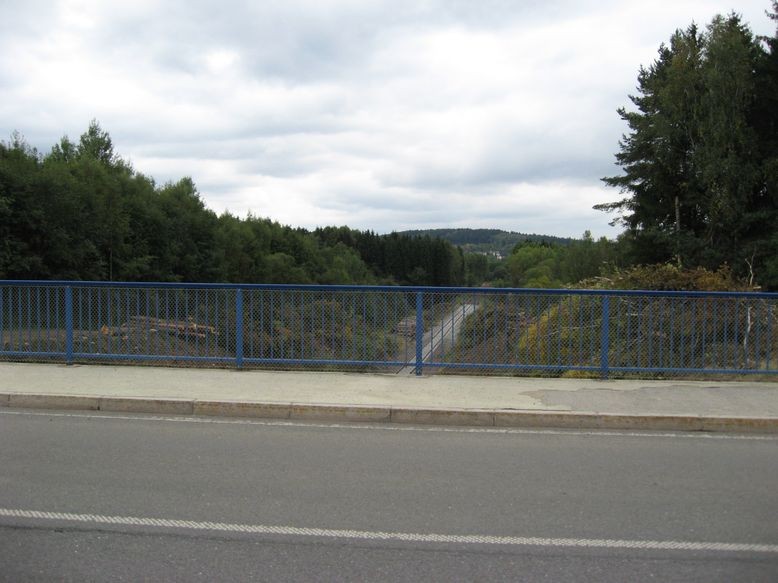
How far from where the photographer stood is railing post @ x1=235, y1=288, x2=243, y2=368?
10328 mm

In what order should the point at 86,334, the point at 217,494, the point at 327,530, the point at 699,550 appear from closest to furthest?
the point at 699,550, the point at 327,530, the point at 217,494, the point at 86,334

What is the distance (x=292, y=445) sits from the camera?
22.0 feet

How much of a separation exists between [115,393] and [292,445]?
10.6ft

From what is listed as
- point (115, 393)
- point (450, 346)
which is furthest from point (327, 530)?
point (450, 346)

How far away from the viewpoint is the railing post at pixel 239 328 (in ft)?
33.9

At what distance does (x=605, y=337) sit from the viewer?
9734 millimetres

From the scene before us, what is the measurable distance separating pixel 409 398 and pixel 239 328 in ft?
10.6

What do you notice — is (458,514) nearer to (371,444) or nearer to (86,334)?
(371,444)

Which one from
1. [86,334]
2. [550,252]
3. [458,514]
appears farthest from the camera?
[550,252]

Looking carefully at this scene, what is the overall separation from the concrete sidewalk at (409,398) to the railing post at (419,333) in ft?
0.88

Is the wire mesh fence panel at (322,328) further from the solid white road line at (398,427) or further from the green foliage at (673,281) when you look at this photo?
the green foliage at (673,281)

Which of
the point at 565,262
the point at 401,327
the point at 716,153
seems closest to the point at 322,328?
the point at 401,327

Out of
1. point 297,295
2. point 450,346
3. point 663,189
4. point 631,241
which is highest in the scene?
point 663,189

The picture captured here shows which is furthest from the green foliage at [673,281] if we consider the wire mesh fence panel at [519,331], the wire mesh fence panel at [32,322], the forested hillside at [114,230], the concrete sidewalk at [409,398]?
the forested hillside at [114,230]
